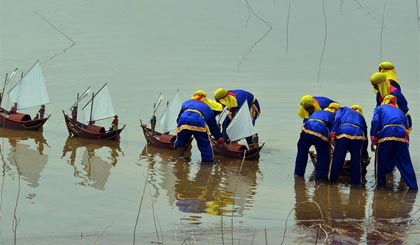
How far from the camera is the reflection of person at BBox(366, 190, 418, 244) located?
31.9ft

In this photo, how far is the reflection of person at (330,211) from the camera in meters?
9.78

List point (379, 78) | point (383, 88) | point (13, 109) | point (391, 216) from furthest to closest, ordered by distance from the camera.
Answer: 1. point (13, 109)
2. point (383, 88)
3. point (379, 78)
4. point (391, 216)

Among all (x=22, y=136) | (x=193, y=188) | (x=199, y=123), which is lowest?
(x=193, y=188)

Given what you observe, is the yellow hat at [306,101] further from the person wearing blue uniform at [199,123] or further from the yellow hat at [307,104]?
the person wearing blue uniform at [199,123]

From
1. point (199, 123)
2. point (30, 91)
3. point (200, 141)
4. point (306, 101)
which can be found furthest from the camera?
point (30, 91)

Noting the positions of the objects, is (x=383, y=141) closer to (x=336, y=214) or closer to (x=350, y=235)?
(x=336, y=214)

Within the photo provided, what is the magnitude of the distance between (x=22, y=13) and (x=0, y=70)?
424 inches

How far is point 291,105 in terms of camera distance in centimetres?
1873

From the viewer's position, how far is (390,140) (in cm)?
1225

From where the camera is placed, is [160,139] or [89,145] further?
[89,145]

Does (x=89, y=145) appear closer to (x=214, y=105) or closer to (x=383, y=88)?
(x=214, y=105)

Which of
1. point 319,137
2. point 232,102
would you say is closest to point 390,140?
point 319,137

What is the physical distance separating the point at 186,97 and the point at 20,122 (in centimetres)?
475

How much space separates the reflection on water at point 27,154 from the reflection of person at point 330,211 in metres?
3.55
